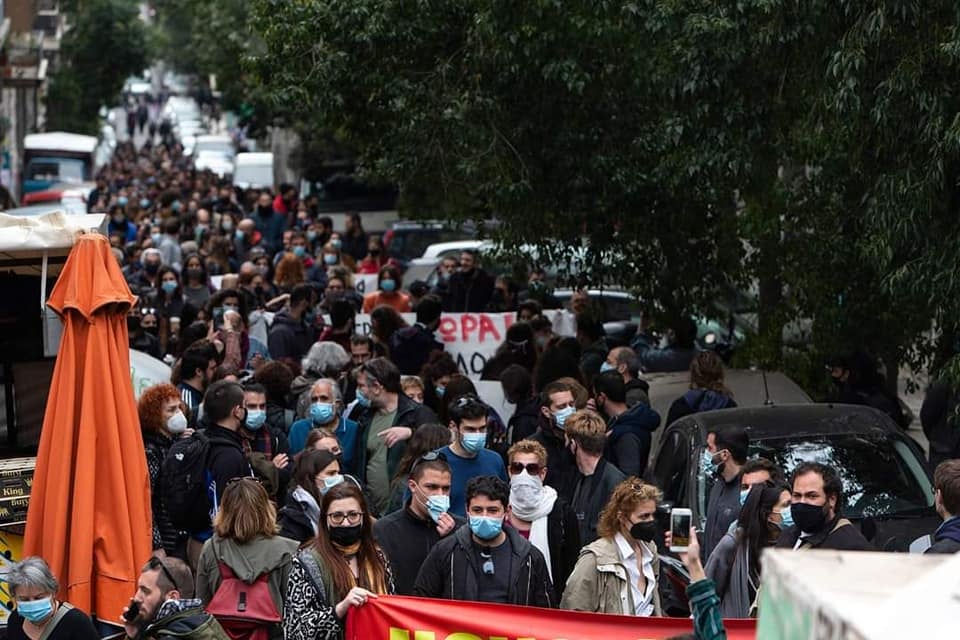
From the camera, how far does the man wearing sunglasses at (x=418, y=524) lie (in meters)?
8.16

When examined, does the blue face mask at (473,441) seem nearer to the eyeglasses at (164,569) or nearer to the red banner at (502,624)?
the red banner at (502,624)

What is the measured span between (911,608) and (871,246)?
316 inches

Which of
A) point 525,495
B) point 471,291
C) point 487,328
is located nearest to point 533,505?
point 525,495

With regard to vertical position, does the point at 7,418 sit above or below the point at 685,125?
below

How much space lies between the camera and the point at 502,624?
24.5 feet

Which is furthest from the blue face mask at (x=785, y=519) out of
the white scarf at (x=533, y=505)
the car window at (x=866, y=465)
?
the car window at (x=866, y=465)

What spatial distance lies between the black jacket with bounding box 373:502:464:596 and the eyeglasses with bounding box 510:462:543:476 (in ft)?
1.53

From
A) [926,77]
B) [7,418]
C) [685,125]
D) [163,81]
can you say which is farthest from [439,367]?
[163,81]

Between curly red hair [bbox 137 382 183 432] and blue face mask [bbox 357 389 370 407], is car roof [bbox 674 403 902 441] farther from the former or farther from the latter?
curly red hair [bbox 137 382 183 432]

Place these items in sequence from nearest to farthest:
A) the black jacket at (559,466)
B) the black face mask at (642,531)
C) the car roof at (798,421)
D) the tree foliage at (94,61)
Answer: the black face mask at (642,531)
the black jacket at (559,466)
the car roof at (798,421)
the tree foliage at (94,61)

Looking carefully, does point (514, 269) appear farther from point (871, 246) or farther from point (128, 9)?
point (128, 9)

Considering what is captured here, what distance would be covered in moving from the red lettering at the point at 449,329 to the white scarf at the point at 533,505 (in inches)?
296

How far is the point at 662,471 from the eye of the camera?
35.7 ft

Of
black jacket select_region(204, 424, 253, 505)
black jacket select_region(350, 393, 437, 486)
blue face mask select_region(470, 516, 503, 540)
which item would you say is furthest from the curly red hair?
blue face mask select_region(470, 516, 503, 540)
